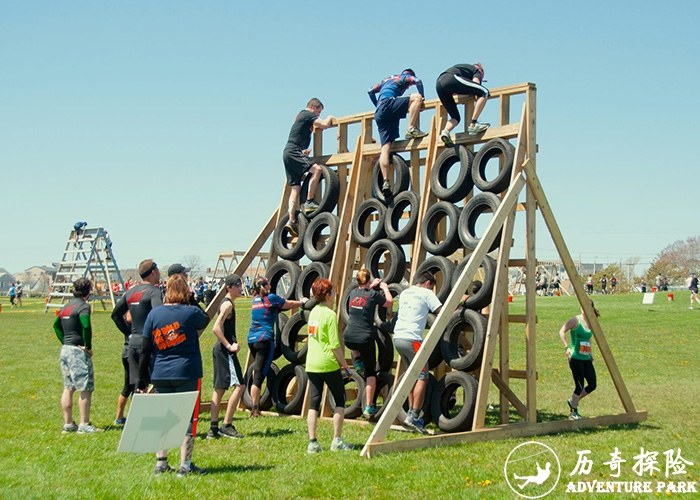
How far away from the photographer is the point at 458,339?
10.3m

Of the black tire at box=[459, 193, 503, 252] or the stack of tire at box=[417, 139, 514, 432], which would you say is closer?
the stack of tire at box=[417, 139, 514, 432]

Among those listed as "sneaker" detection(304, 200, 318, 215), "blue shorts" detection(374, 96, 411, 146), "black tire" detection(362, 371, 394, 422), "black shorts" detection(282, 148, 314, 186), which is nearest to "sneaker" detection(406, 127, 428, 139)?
"blue shorts" detection(374, 96, 411, 146)

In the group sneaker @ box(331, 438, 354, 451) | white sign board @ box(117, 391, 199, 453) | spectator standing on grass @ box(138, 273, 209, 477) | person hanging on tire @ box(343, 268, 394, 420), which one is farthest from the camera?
person hanging on tire @ box(343, 268, 394, 420)

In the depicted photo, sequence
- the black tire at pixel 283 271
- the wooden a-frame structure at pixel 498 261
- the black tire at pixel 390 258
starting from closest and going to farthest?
the wooden a-frame structure at pixel 498 261 < the black tire at pixel 390 258 < the black tire at pixel 283 271

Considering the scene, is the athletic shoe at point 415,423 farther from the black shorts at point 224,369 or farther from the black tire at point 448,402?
the black shorts at point 224,369

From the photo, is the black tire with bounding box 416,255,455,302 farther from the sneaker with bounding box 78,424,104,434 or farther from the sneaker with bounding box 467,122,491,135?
the sneaker with bounding box 78,424,104,434

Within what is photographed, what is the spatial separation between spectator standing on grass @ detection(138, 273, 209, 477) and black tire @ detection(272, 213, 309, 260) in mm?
5229

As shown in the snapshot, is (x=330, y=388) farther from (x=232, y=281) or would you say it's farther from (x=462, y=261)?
(x=462, y=261)

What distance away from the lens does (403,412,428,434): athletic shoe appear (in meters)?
9.34

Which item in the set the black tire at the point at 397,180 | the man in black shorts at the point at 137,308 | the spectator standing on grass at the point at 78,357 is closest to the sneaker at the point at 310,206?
the black tire at the point at 397,180

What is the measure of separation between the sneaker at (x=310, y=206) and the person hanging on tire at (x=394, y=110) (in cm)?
139

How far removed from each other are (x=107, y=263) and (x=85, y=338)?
2751cm

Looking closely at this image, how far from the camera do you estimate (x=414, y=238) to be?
11.0 m

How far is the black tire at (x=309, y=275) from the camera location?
1163 centimetres
